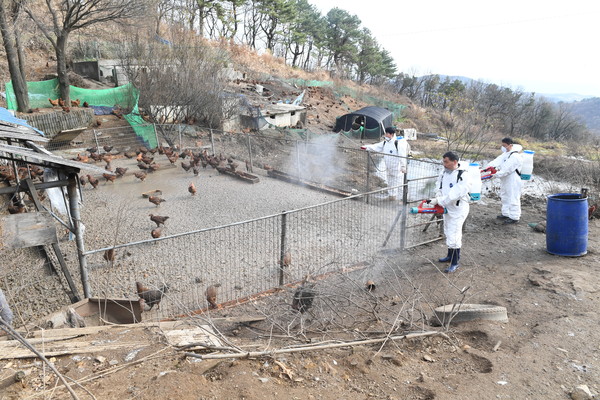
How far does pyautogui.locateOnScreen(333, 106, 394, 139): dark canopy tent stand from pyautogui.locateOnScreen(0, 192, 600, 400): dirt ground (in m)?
21.3

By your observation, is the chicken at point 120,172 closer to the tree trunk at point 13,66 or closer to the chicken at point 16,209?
the chicken at point 16,209

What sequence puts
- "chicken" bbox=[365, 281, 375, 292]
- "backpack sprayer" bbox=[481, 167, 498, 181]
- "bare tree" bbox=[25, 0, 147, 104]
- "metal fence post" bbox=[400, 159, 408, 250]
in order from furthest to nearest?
"bare tree" bbox=[25, 0, 147, 104]
"backpack sprayer" bbox=[481, 167, 498, 181]
"metal fence post" bbox=[400, 159, 408, 250]
"chicken" bbox=[365, 281, 375, 292]

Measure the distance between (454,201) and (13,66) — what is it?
1953 cm

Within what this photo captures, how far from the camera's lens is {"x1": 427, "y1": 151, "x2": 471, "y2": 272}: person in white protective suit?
23.5ft

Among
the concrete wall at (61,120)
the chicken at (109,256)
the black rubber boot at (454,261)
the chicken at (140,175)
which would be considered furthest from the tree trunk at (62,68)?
the black rubber boot at (454,261)

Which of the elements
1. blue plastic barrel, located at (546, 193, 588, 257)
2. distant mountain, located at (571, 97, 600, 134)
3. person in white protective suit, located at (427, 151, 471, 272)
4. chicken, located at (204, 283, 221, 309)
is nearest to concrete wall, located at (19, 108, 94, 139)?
chicken, located at (204, 283, 221, 309)

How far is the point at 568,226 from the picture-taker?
761cm

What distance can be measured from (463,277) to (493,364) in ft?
10.1

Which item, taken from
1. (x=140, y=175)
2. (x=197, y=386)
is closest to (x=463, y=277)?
(x=197, y=386)

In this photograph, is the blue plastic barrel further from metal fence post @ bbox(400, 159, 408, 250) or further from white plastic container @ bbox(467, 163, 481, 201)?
metal fence post @ bbox(400, 159, 408, 250)

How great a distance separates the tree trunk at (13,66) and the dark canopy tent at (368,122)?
1800 cm

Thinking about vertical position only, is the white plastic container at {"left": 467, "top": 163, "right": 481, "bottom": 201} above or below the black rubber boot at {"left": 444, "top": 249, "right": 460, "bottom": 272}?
above

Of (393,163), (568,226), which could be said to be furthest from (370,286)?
(393,163)

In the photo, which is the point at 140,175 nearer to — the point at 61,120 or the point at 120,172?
the point at 120,172
